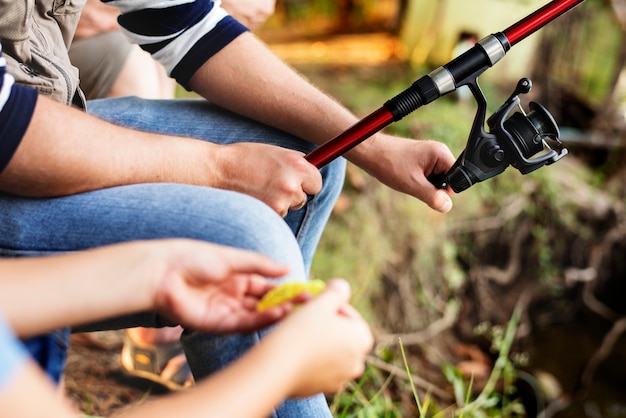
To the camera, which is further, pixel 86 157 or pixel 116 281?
pixel 86 157

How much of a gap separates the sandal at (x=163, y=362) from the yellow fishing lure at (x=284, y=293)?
3.54ft

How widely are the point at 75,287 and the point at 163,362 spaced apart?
1178 millimetres

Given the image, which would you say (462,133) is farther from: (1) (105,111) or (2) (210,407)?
(2) (210,407)

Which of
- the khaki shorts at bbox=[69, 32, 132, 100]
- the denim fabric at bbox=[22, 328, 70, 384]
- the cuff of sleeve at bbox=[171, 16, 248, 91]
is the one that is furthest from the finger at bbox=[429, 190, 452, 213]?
the khaki shorts at bbox=[69, 32, 132, 100]

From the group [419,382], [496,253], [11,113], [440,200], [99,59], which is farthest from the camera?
[496,253]

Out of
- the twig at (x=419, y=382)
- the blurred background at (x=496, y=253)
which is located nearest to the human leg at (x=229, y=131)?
the blurred background at (x=496, y=253)

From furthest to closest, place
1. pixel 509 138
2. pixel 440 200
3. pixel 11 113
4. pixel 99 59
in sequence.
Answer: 1. pixel 99 59
2. pixel 440 200
3. pixel 509 138
4. pixel 11 113

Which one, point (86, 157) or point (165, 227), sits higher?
point (86, 157)

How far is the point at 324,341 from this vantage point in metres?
0.82

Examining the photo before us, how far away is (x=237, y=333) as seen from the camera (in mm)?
975

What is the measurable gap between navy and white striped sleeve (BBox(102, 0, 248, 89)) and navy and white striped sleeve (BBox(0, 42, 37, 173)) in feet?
1.62

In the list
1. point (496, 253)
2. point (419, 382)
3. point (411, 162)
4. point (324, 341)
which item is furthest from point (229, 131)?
point (496, 253)

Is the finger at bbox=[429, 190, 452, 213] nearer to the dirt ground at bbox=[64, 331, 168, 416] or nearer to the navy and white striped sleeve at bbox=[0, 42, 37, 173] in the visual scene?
the navy and white striped sleeve at bbox=[0, 42, 37, 173]

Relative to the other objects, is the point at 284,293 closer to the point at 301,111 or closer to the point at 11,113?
the point at 11,113
